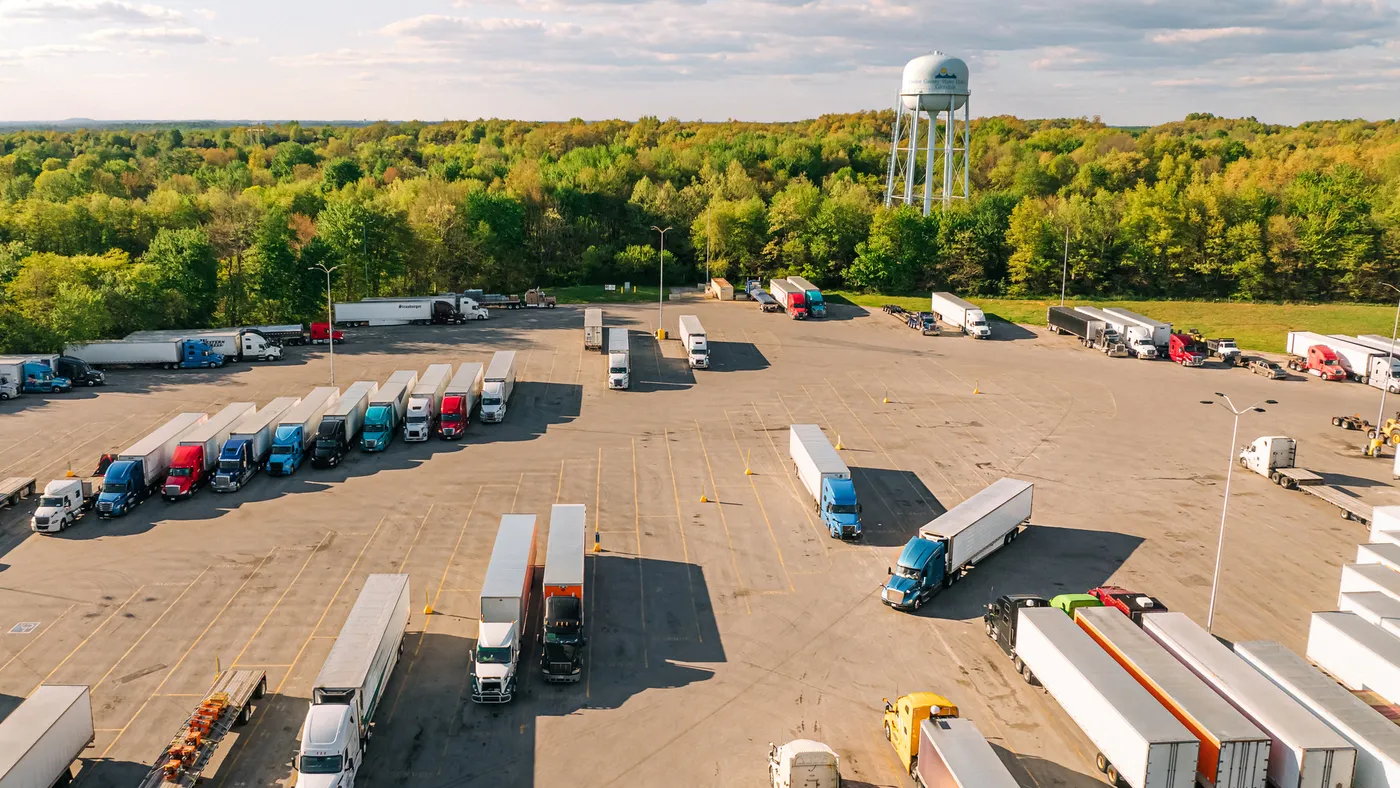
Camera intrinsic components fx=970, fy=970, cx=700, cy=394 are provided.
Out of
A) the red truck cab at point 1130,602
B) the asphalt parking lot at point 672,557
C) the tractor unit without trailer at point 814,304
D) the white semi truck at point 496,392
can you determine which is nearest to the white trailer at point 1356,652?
the asphalt parking lot at point 672,557

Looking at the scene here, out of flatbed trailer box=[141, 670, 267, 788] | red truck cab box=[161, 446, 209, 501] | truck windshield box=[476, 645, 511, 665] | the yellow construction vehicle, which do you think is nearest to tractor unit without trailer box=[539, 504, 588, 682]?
truck windshield box=[476, 645, 511, 665]

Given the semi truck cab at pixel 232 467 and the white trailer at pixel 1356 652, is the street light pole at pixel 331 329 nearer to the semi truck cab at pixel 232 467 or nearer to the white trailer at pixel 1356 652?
the semi truck cab at pixel 232 467

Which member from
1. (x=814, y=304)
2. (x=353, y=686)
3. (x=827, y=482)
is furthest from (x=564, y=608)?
(x=814, y=304)

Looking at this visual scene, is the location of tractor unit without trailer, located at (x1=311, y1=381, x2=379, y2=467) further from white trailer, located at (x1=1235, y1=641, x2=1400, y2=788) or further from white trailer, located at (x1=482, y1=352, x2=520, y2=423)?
white trailer, located at (x1=1235, y1=641, x2=1400, y2=788)

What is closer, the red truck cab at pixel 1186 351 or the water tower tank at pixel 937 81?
the red truck cab at pixel 1186 351

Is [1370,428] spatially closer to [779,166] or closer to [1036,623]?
[1036,623]

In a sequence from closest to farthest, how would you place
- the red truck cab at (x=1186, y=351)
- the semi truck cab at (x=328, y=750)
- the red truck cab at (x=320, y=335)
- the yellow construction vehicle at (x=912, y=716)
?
the semi truck cab at (x=328, y=750)
the yellow construction vehicle at (x=912, y=716)
the red truck cab at (x=1186, y=351)
the red truck cab at (x=320, y=335)
